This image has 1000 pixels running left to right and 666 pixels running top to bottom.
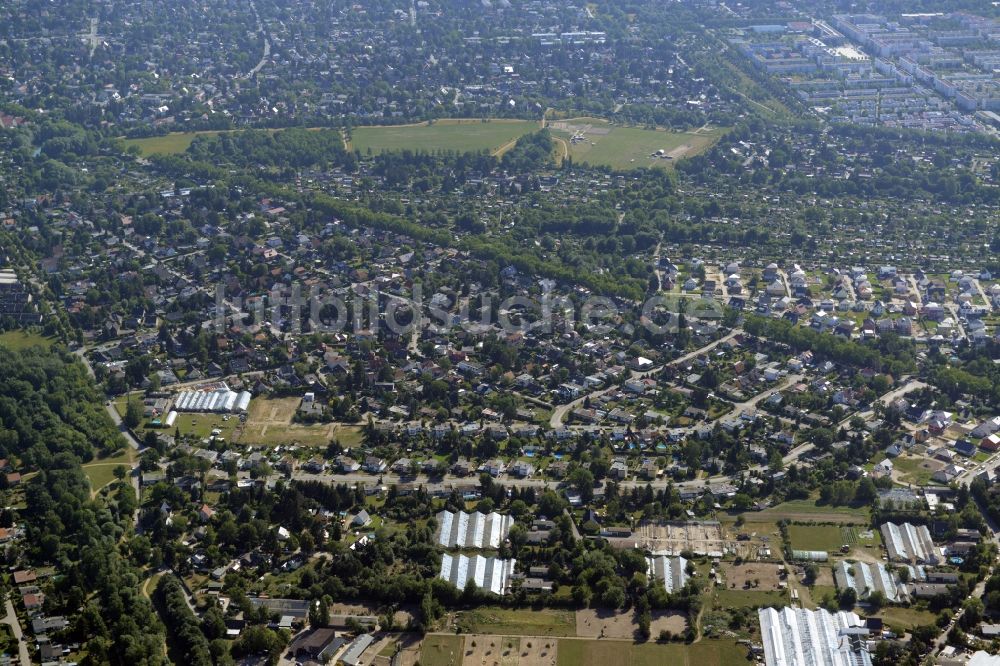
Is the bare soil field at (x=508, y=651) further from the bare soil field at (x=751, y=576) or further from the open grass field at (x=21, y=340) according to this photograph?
the open grass field at (x=21, y=340)

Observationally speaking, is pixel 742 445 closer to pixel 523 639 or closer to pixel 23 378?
pixel 523 639

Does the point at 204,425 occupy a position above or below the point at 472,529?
below

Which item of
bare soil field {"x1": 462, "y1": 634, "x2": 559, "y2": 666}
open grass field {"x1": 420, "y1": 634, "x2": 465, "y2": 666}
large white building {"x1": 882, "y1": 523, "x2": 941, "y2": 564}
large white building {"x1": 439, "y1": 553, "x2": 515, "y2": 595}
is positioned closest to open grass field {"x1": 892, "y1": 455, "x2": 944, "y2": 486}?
large white building {"x1": 882, "y1": 523, "x2": 941, "y2": 564}

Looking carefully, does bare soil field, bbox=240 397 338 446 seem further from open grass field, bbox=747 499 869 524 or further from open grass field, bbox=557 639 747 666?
open grass field, bbox=747 499 869 524

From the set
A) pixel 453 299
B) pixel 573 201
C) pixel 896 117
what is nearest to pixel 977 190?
pixel 896 117

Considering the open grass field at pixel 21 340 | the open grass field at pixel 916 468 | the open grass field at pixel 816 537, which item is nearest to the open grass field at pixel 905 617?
the open grass field at pixel 816 537

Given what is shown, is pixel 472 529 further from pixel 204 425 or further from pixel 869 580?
pixel 204 425

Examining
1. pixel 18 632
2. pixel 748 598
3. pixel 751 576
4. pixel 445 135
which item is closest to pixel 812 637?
pixel 748 598
